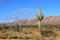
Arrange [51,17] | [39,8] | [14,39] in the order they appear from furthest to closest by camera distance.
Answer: [51,17], [39,8], [14,39]

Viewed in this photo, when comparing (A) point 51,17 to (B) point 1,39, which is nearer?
(B) point 1,39

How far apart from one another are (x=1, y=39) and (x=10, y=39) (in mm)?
1169

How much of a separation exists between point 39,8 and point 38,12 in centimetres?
117

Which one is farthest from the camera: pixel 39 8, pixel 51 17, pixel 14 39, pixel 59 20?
pixel 51 17

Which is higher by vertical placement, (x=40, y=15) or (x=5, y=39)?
(x=40, y=15)

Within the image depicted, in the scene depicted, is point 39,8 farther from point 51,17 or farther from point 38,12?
point 51,17

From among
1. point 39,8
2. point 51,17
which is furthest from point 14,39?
point 51,17

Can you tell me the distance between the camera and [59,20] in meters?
180

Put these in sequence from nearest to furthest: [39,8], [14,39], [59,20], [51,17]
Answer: [14,39] < [39,8] < [59,20] < [51,17]

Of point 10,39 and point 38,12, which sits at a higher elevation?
point 38,12

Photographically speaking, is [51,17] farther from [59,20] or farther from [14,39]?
[14,39]

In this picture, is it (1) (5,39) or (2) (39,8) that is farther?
(2) (39,8)

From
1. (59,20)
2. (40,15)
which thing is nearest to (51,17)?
(59,20)

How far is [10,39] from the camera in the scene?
22.9m
